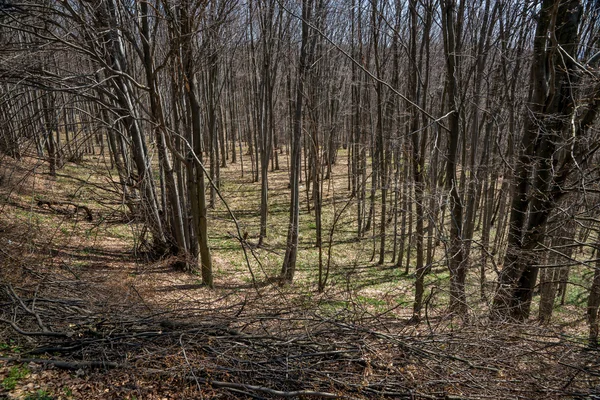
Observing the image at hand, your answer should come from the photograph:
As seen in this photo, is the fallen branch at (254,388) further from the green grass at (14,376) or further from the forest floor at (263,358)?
the green grass at (14,376)

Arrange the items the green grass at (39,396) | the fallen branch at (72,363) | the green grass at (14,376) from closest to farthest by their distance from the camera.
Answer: the green grass at (39,396)
the green grass at (14,376)
the fallen branch at (72,363)

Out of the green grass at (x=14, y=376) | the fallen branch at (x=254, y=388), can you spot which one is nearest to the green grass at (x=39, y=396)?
the green grass at (x=14, y=376)

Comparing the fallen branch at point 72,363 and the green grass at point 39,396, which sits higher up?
the fallen branch at point 72,363

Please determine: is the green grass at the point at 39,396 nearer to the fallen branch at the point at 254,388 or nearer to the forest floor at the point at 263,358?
the forest floor at the point at 263,358

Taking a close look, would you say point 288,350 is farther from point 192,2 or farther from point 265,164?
point 265,164

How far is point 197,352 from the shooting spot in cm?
361

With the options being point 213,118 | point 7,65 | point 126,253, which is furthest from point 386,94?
point 7,65

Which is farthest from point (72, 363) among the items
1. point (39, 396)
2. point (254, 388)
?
point (254, 388)

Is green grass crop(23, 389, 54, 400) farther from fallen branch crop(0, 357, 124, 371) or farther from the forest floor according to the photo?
fallen branch crop(0, 357, 124, 371)

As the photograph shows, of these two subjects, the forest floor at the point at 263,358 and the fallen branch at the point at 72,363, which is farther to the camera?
the fallen branch at the point at 72,363

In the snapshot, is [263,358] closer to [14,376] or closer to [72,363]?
[72,363]

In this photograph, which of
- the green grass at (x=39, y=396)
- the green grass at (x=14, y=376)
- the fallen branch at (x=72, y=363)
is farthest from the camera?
the fallen branch at (x=72, y=363)

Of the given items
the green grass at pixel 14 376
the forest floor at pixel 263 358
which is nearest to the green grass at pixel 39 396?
the forest floor at pixel 263 358

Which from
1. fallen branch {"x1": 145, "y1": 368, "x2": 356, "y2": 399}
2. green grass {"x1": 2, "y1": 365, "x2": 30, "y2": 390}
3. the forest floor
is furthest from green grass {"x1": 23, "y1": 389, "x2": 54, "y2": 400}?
fallen branch {"x1": 145, "y1": 368, "x2": 356, "y2": 399}
